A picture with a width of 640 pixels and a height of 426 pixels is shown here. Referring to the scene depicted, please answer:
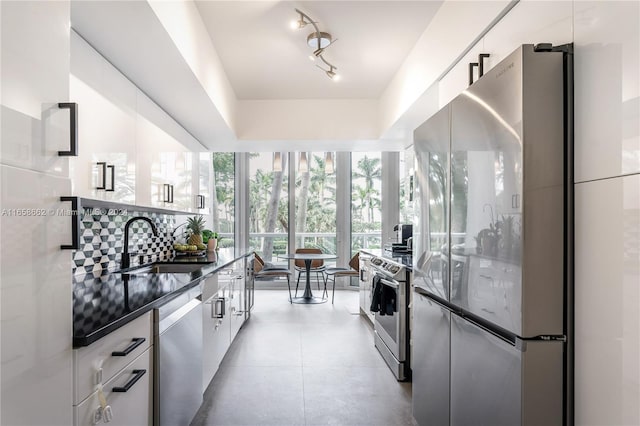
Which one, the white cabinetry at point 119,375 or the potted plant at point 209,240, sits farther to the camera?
the potted plant at point 209,240

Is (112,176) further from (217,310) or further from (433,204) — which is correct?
(433,204)

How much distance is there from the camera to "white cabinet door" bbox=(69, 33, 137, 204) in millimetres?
1783

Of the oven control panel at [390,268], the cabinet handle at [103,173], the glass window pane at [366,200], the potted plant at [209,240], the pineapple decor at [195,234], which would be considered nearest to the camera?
the cabinet handle at [103,173]

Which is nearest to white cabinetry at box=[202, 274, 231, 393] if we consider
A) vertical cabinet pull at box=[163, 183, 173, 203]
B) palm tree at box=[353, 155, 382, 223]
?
vertical cabinet pull at box=[163, 183, 173, 203]

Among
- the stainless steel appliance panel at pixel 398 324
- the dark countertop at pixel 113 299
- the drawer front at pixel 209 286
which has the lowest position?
the stainless steel appliance panel at pixel 398 324

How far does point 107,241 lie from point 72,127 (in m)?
1.93

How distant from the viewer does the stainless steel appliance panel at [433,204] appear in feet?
5.73

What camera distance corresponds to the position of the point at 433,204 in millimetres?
1906

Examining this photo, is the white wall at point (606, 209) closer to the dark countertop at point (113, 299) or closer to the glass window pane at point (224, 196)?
the dark countertop at point (113, 299)

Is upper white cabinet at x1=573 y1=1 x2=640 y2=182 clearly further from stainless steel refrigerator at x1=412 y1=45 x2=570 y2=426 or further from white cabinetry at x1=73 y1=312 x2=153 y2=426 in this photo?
white cabinetry at x1=73 y1=312 x2=153 y2=426

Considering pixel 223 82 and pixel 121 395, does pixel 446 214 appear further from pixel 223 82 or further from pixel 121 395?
pixel 223 82

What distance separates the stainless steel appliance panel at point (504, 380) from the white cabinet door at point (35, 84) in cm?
145

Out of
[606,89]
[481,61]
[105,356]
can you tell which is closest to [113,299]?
[105,356]

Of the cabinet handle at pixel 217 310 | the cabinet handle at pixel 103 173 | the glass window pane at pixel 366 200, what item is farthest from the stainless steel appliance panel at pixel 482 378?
the glass window pane at pixel 366 200
